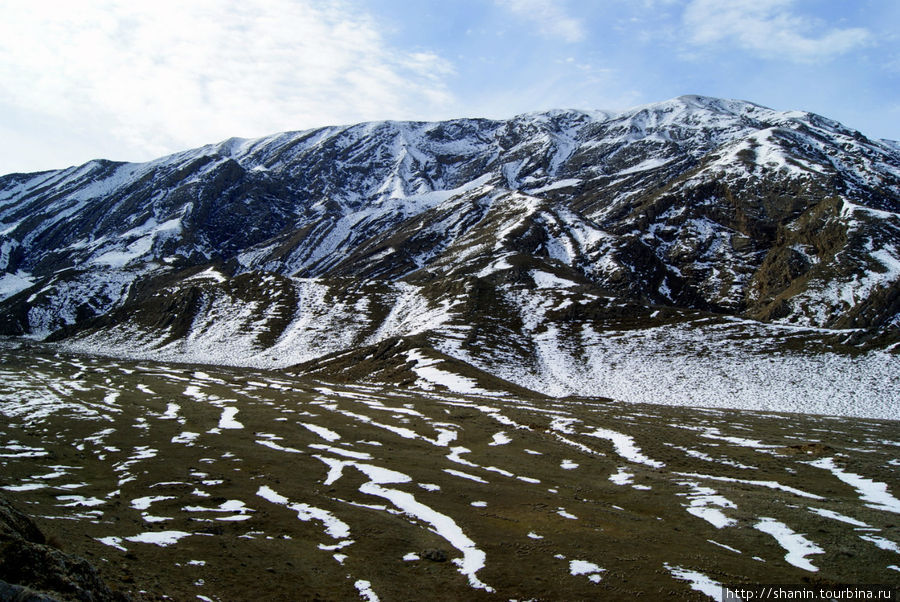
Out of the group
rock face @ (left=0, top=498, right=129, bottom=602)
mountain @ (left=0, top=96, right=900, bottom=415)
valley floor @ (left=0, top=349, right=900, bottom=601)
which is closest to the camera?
rock face @ (left=0, top=498, right=129, bottom=602)

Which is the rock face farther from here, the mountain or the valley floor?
the mountain

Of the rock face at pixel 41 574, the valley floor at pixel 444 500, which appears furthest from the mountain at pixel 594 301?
the rock face at pixel 41 574

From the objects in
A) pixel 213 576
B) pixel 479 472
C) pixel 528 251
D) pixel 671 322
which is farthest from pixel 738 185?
pixel 213 576

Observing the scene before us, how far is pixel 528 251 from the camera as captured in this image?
15100 cm

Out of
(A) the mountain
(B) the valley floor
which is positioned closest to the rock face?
(B) the valley floor

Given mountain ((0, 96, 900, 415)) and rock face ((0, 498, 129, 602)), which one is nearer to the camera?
rock face ((0, 498, 129, 602))

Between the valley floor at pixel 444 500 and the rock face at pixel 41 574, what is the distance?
3054mm

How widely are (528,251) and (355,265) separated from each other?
71626 millimetres

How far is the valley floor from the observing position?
1295 cm

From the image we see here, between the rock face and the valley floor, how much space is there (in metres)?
3.05

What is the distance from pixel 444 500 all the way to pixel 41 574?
1398 cm

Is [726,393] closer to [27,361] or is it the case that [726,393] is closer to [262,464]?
[262,464]

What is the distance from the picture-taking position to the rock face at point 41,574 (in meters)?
6.70

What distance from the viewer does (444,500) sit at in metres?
19.6
